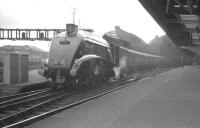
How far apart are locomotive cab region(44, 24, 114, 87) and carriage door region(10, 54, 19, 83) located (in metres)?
3.86

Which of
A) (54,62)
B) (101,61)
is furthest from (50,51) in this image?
(101,61)

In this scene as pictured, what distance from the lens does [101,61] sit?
19281 mm

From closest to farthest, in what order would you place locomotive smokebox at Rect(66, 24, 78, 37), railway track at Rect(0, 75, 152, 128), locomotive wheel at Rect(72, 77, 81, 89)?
railway track at Rect(0, 75, 152, 128) < locomotive wheel at Rect(72, 77, 81, 89) < locomotive smokebox at Rect(66, 24, 78, 37)

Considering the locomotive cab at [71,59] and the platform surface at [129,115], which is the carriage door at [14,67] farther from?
the platform surface at [129,115]

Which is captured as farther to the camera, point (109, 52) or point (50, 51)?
point (109, 52)

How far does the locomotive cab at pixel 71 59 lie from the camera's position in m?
16.5

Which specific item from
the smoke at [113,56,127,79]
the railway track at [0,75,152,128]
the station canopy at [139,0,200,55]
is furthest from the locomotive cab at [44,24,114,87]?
the smoke at [113,56,127,79]

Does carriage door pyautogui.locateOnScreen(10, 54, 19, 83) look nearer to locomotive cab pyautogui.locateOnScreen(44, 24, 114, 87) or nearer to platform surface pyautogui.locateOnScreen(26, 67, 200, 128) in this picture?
locomotive cab pyautogui.locateOnScreen(44, 24, 114, 87)

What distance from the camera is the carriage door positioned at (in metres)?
20.1

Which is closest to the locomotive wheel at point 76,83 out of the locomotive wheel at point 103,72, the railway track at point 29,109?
the railway track at point 29,109

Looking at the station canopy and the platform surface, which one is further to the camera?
the station canopy

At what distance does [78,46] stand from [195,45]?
38.5 meters

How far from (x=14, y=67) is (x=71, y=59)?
5388 millimetres

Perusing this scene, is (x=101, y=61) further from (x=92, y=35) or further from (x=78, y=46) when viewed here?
(x=78, y=46)
